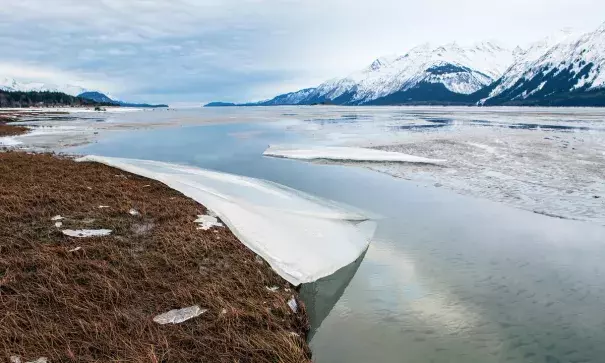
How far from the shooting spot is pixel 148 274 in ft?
29.7

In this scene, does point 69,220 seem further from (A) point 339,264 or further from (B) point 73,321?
(A) point 339,264

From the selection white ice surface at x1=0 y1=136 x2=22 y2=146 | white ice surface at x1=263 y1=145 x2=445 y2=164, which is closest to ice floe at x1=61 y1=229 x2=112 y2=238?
white ice surface at x1=263 y1=145 x2=445 y2=164

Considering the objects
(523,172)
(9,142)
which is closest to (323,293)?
(523,172)

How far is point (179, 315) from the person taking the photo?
24.9 feet

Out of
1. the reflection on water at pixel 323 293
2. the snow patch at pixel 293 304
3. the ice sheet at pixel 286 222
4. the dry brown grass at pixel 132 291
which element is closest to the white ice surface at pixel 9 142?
the ice sheet at pixel 286 222

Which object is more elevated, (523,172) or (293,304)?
(523,172)

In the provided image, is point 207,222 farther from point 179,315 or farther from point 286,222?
point 179,315

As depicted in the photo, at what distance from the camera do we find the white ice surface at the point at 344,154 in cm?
2848

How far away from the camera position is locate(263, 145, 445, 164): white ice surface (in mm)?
28475

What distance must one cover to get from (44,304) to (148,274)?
1.98 meters

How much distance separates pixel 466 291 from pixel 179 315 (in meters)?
6.21

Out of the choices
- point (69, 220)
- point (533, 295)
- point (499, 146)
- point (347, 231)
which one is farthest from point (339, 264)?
point (499, 146)

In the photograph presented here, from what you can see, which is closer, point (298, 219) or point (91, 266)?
point (91, 266)

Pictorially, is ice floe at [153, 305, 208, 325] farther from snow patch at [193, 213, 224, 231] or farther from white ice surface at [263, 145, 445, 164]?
white ice surface at [263, 145, 445, 164]
